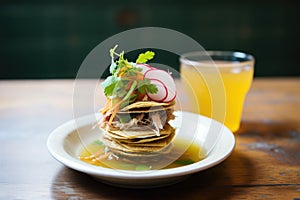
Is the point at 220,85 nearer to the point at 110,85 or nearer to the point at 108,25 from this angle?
the point at 110,85

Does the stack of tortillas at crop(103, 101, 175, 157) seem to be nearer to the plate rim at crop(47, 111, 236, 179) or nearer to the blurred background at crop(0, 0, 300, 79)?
the plate rim at crop(47, 111, 236, 179)

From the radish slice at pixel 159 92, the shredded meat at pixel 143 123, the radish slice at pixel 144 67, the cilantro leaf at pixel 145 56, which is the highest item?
the cilantro leaf at pixel 145 56

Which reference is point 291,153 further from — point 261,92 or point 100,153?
point 261,92

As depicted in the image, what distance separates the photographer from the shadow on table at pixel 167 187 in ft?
2.55

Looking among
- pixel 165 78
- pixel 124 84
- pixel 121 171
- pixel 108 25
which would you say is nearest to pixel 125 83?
pixel 124 84

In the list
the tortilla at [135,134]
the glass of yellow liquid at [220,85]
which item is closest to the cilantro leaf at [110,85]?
the tortilla at [135,134]

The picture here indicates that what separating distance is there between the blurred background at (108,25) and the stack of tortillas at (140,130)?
1918 mm

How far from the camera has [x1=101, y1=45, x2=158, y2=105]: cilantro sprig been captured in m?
0.90

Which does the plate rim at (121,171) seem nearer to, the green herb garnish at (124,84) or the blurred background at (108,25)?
the green herb garnish at (124,84)

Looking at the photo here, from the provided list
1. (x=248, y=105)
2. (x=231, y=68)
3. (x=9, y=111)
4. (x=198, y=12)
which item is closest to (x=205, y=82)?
(x=231, y=68)

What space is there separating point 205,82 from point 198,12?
5.90ft

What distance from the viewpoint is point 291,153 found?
101 cm

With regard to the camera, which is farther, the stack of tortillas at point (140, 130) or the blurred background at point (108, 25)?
the blurred background at point (108, 25)

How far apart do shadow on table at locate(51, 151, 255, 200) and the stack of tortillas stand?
125 mm
